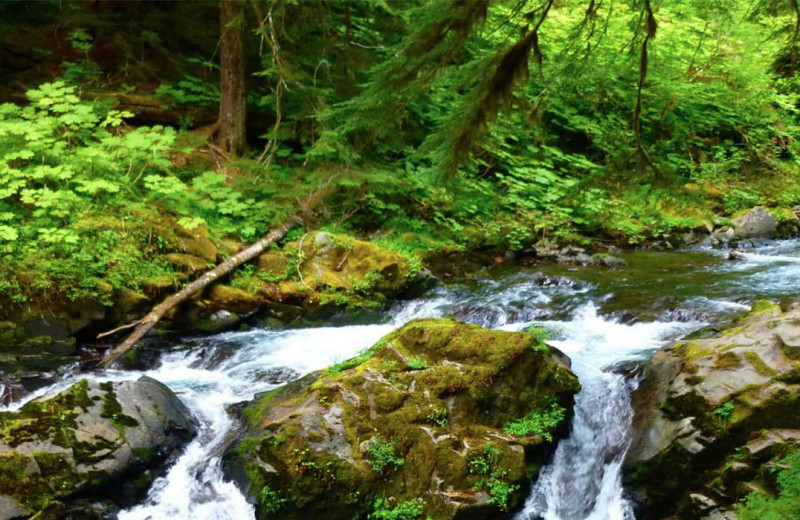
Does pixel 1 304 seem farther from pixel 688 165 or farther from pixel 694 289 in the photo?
pixel 688 165

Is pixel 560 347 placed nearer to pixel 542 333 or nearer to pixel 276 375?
pixel 542 333

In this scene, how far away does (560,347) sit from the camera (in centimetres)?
673

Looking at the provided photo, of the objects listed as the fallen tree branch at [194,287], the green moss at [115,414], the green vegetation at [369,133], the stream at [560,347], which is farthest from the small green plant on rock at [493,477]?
the fallen tree branch at [194,287]

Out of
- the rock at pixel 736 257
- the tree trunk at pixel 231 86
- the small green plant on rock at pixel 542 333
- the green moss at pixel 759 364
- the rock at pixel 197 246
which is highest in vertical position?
the tree trunk at pixel 231 86

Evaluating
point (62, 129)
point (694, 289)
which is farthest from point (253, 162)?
point (694, 289)

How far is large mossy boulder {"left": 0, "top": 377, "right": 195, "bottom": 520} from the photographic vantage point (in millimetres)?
4320

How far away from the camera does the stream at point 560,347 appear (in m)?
4.80

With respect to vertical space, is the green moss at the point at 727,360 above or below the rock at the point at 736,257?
above

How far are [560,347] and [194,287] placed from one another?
16.1 ft

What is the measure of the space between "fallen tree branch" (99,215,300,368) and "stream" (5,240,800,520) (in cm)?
36

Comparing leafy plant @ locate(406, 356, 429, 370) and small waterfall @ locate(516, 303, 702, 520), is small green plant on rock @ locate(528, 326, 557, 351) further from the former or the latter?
leafy plant @ locate(406, 356, 429, 370)

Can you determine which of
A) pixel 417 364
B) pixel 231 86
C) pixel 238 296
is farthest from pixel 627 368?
pixel 231 86

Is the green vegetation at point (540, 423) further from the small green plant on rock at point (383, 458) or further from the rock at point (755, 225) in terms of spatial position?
the rock at point (755, 225)

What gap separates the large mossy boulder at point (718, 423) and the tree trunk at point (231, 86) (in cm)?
Result: 842
